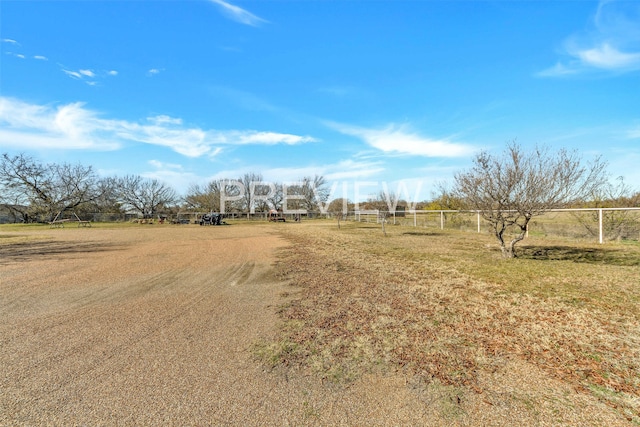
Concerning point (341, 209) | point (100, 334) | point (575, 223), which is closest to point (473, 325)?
point (100, 334)

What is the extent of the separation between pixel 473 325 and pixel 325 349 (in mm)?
1994

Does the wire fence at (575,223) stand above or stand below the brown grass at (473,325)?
above

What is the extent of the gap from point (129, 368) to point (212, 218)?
31.6m

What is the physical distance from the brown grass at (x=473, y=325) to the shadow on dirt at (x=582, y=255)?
0.72 m

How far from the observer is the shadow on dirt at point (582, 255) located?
304 inches

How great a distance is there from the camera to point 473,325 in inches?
145

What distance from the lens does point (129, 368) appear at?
273 cm

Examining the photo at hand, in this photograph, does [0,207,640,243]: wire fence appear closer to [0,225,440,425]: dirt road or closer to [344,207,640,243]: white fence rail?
[344,207,640,243]: white fence rail

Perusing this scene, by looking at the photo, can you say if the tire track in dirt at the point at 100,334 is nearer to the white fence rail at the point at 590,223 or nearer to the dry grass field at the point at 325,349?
the dry grass field at the point at 325,349

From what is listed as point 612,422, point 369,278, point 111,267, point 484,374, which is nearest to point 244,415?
point 484,374

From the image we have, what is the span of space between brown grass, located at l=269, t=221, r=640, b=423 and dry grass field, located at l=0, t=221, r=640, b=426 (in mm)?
22

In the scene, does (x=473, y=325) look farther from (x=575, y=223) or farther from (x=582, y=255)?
(x=575, y=223)

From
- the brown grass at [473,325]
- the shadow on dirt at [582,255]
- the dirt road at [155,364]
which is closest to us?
the dirt road at [155,364]

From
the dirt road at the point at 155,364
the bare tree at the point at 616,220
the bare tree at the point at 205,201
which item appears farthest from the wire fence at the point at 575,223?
the bare tree at the point at 205,201
